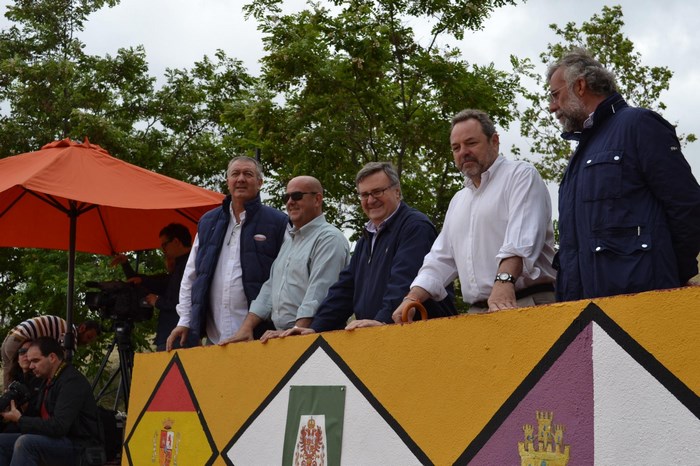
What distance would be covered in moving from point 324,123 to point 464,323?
23.1 ft

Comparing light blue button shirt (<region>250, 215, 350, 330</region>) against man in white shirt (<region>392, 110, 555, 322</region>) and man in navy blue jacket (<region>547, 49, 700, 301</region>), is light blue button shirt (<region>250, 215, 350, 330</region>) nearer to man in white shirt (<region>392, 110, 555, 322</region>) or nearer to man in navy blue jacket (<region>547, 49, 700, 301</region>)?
man in white shirt (<region>392, 110, 555, 322</region>)

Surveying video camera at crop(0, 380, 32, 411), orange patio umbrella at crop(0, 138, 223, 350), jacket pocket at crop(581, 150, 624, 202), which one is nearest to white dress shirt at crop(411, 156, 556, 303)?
jacket pocket at crop(581, 150, 624, 202)

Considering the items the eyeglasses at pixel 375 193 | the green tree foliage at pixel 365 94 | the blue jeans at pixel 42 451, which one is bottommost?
the blue jeans at pixel 42 451

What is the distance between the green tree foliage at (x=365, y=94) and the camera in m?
9.43

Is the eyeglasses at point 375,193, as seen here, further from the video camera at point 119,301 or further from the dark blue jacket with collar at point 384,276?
the video camera at point 119,301

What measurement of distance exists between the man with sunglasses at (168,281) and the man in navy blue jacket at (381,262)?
2.03 metres

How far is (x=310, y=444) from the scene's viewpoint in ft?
11.2

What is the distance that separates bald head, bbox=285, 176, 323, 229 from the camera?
185 inches

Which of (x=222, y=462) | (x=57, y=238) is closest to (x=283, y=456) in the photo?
(x=222, y=462)

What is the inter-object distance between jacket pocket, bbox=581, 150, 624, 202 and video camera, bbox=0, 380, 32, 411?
12.9 ft

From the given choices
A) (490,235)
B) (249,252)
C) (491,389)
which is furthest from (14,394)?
(491,389)

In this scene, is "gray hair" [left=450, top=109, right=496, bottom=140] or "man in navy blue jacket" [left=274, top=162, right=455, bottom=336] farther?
"man in navy blue jacket" [left=274, top=162, right=455, bottom=336]

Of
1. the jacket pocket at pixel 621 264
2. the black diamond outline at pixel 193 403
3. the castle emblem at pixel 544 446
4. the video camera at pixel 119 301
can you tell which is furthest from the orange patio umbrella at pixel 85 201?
the castle emblem at pixel 544 446

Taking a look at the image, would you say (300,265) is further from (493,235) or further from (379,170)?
(493,235)
